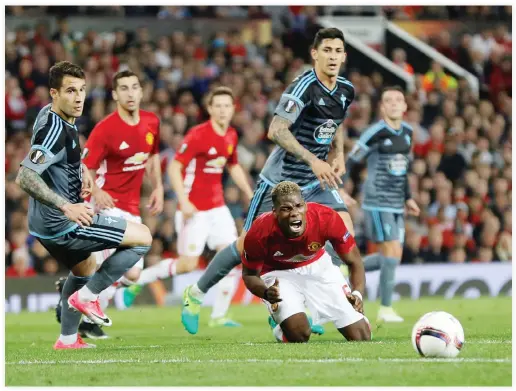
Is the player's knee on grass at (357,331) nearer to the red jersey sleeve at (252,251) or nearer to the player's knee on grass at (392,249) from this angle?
the red jersey sleeve at (252,251)

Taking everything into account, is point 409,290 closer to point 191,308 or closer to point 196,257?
point 196,257

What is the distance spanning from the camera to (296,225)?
328 inches

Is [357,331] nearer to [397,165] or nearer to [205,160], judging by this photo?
[397,165]

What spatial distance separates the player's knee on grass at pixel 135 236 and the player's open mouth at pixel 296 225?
4.55 feet

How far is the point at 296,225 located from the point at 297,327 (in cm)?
104

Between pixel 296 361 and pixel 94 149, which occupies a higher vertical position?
pixel 94 149

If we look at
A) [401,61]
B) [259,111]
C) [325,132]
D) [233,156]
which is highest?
[401,61]

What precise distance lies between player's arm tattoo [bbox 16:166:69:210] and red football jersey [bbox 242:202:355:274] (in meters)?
1.43

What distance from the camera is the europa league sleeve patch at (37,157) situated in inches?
335

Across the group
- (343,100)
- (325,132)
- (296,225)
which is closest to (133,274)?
(325,132)

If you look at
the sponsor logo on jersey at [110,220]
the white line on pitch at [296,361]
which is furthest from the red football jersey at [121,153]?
the white line on pitch at [296,361]

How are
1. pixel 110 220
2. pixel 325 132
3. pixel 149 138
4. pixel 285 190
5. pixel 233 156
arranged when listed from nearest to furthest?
pixel 285 190, pixel 110 220, pixel 325 132, pixel 149 138, pixel 233 156

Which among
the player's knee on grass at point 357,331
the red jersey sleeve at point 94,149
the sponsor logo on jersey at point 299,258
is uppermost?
the red jersey sleeve at point 94,149

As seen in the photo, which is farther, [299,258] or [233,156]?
[233,156]
